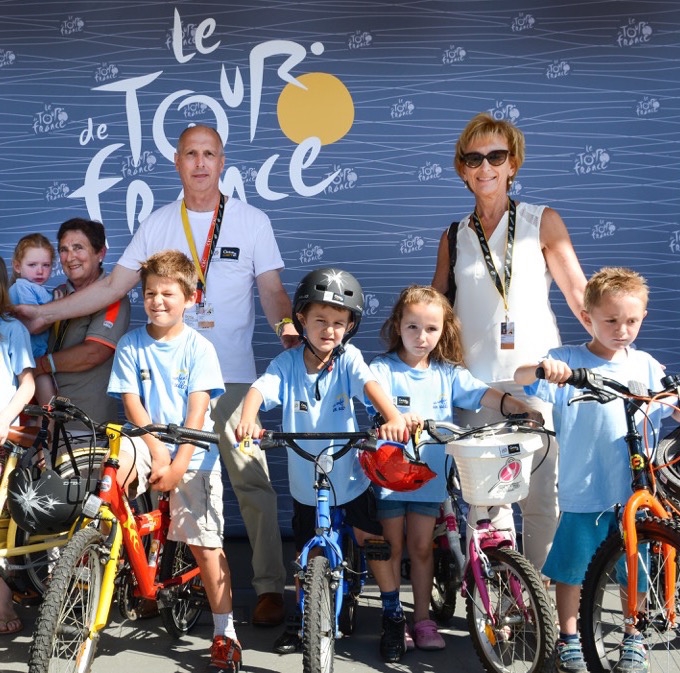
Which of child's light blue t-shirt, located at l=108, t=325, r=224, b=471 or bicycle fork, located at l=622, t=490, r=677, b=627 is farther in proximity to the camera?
child's light blue t-shirt, located at l=108, t=325, r=224, b=471

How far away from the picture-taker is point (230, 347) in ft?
15.9

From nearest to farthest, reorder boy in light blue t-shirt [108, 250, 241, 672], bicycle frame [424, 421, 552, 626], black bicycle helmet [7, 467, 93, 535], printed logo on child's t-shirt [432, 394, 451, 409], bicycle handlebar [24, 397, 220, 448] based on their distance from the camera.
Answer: bicycle handlebar [24, 397, 220, 448]
bicycle frame [424, 421, 552, 626]
black bicycle helmet [7, 467, 93, 535]
boy in light blue t-shirt [108, 250, 241, 672]
printed logo on child's t-shirt [432, 394, 451, 409]

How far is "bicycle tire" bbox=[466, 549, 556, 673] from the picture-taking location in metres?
3.68

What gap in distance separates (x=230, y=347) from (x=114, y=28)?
2239 millimetres

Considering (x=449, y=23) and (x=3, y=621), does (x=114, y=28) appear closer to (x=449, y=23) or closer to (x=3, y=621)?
(x=449, y=23)

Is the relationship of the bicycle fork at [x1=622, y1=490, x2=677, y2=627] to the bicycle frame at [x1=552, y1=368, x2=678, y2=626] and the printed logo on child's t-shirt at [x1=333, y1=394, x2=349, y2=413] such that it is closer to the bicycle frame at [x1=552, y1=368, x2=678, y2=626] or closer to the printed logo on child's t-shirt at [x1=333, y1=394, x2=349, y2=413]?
the bicycle frame at [x1=552, y1=368, x2=678, y2=626]

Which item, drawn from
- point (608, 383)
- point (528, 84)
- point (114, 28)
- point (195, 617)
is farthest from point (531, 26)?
point (195, 617)

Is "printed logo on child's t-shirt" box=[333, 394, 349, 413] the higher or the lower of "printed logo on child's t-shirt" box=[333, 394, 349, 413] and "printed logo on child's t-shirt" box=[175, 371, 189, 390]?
the lower

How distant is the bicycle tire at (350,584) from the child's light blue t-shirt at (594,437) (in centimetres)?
91

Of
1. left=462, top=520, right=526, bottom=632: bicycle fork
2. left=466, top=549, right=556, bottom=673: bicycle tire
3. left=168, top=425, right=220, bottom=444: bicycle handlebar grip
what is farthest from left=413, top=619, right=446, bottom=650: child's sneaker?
left=168, top=425, right=220, bottom=444: bicycle handlebar grip

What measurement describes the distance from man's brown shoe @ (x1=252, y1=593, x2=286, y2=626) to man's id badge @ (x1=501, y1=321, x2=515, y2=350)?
164cm

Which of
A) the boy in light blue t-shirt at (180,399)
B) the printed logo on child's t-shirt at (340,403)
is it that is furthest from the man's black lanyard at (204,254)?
the printed logo on child's t-shirt at (340,403)

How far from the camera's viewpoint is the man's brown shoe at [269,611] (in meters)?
4.65

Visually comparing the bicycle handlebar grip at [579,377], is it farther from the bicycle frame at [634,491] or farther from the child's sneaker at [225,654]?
the child's sneaker at [225,654]
